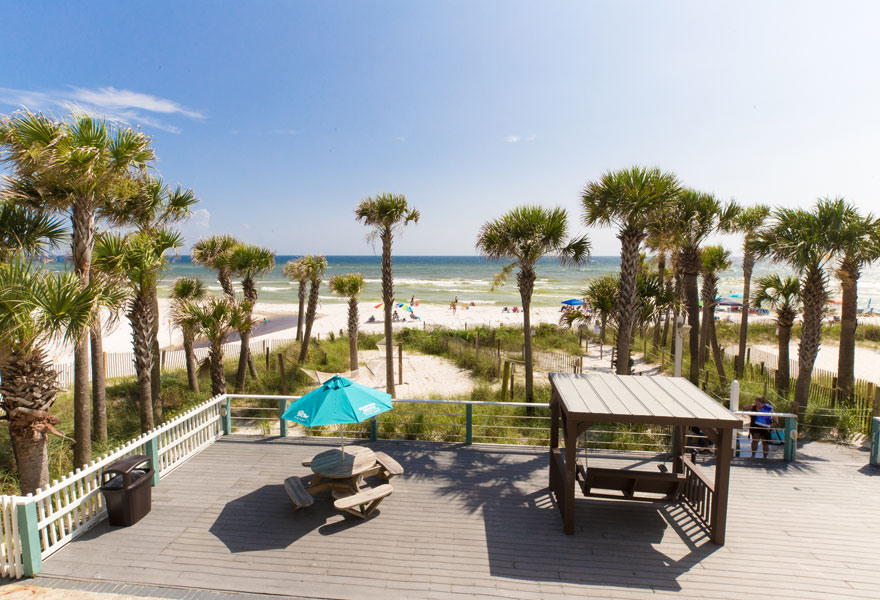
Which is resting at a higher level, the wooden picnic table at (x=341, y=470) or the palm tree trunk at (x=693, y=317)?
the palm tree trunk at (x=693, y=317)

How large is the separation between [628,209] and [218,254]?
44.5ft

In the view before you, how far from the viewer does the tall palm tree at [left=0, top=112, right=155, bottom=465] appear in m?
6.74

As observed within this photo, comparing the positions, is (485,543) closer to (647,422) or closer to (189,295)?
(647,422)

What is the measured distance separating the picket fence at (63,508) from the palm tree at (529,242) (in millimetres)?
8554

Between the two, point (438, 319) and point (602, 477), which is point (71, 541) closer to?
point (602, 477)

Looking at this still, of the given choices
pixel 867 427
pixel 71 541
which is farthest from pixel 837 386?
pixel 71 541

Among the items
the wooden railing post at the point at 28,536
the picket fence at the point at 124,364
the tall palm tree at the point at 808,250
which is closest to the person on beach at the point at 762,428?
the tall palm tree at the point at 808,250

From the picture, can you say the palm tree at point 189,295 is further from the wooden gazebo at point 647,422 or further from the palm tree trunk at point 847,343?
the palm tree trunk at point 847,343

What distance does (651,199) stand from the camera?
11109 millimetres

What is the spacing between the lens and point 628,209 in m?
11.3

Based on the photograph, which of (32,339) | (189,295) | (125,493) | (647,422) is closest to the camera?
(647,422)

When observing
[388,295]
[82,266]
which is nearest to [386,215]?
[388,295]

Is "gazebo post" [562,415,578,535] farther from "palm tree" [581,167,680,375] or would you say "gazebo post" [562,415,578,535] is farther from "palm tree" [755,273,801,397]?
"palm tree" [755,273,801,397]

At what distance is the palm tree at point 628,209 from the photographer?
36.6 ft
